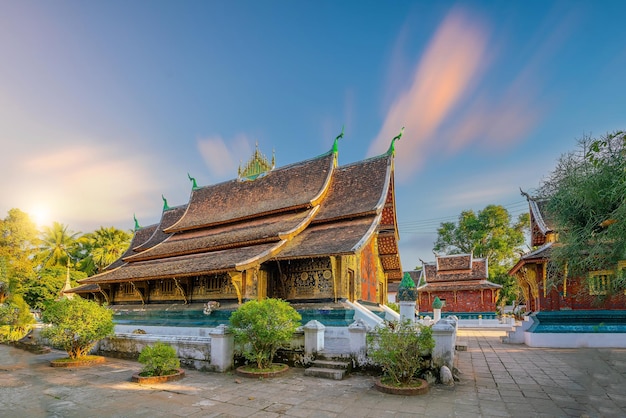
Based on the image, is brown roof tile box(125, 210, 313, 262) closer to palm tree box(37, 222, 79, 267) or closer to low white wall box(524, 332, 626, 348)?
low white wall box(524, 332, 626, 348)

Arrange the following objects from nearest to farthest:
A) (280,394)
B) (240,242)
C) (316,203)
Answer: (280,394)
(240,242)
(316,203)

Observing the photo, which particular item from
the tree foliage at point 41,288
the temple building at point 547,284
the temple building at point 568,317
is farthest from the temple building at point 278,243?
the tree foliage at point 41,288

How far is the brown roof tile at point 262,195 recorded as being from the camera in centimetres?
1444

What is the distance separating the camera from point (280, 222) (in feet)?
44.4

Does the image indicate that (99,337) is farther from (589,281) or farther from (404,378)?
(589,281)

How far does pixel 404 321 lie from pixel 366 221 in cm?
573

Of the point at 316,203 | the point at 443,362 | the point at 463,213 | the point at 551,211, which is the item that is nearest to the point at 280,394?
the point at 443,362

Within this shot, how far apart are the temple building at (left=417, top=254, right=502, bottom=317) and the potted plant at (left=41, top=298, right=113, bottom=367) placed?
25.3 metres

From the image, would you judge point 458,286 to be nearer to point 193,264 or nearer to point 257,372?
point 193,264

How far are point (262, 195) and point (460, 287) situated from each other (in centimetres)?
2044

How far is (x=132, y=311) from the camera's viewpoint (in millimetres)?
14492

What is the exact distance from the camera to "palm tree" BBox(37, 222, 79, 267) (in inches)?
1405

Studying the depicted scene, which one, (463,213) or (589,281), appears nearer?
(589,281)

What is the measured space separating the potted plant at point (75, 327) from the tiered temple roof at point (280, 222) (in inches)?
99.7
